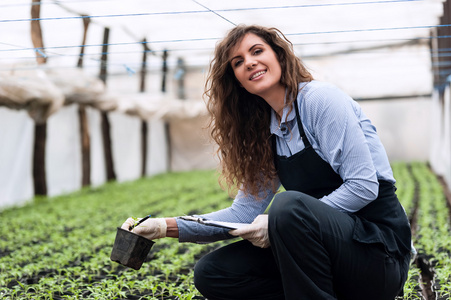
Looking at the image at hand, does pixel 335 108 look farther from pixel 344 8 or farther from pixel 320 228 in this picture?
pixel 344 8

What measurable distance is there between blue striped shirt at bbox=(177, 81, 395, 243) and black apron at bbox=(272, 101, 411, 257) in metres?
0.03

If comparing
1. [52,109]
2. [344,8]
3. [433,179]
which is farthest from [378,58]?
[52,109]

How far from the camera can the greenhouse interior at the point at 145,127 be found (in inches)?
133

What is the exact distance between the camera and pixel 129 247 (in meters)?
2.12

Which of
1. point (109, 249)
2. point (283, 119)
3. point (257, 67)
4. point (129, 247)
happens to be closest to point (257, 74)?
point (257, 67)

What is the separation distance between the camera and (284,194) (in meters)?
1.94

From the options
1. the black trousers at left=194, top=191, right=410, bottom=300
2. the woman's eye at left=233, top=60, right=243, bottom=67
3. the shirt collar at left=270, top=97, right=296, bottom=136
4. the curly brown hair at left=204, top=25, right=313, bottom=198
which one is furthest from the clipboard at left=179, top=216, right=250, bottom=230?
the woman's eye at left=233, top=60, right=243, bottom=67

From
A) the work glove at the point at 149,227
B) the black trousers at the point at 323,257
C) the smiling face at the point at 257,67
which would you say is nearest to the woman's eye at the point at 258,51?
the smiling face at the point at 257,67

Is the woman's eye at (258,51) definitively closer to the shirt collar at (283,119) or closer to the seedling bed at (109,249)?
the shirt collar at (283,119)

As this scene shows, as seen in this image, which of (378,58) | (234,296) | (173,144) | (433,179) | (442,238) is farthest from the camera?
(173,144)

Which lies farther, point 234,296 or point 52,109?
point 52,109

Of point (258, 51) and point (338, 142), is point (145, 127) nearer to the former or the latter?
point (258, 51)

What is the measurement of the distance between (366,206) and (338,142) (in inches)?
10.6

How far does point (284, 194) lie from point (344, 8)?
15.3ft
